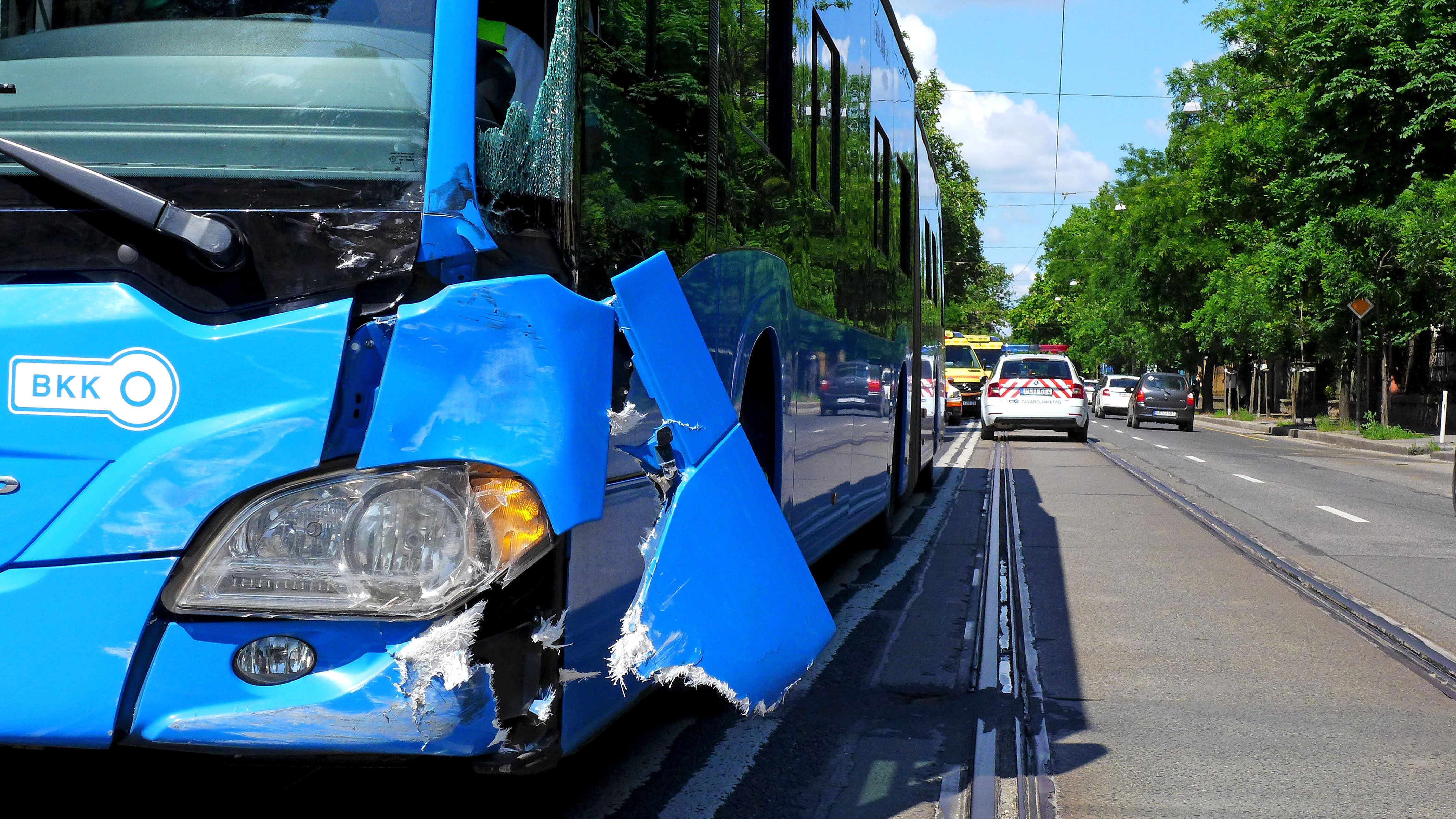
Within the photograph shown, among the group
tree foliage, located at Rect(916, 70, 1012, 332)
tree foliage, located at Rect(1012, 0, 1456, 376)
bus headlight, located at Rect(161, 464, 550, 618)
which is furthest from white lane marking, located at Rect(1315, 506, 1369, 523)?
tree foliage, located at Rect(916, 70, 1012, 332)

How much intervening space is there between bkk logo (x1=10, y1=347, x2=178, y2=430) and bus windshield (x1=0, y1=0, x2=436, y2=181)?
1.31 feet

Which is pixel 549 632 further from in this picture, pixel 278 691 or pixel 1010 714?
pixel 1010 714

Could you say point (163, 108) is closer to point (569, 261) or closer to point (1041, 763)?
point (569, 261)

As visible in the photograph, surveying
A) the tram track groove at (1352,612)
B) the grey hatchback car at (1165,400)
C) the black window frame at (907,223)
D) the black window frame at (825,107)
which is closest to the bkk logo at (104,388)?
the black window frame at (825,107)

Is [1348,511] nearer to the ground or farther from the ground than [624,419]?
nearer to the ground

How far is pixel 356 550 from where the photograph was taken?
8.13ft

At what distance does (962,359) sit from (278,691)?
3862 cm

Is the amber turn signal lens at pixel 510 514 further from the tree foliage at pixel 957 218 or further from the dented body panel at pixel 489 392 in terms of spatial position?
the tree foliage at pixel 957 218

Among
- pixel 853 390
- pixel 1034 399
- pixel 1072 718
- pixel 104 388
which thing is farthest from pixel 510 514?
pixel 1034 399

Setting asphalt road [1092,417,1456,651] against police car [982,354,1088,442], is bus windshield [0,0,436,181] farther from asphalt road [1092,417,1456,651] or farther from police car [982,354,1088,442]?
police car [982,354,1088,442]

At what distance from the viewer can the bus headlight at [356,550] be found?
8.05 feet

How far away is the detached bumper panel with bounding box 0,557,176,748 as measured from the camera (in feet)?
8.04

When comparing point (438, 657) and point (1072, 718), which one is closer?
point (438, 657)

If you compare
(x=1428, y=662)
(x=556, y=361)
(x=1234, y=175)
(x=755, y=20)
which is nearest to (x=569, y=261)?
(x=556, y=361)
